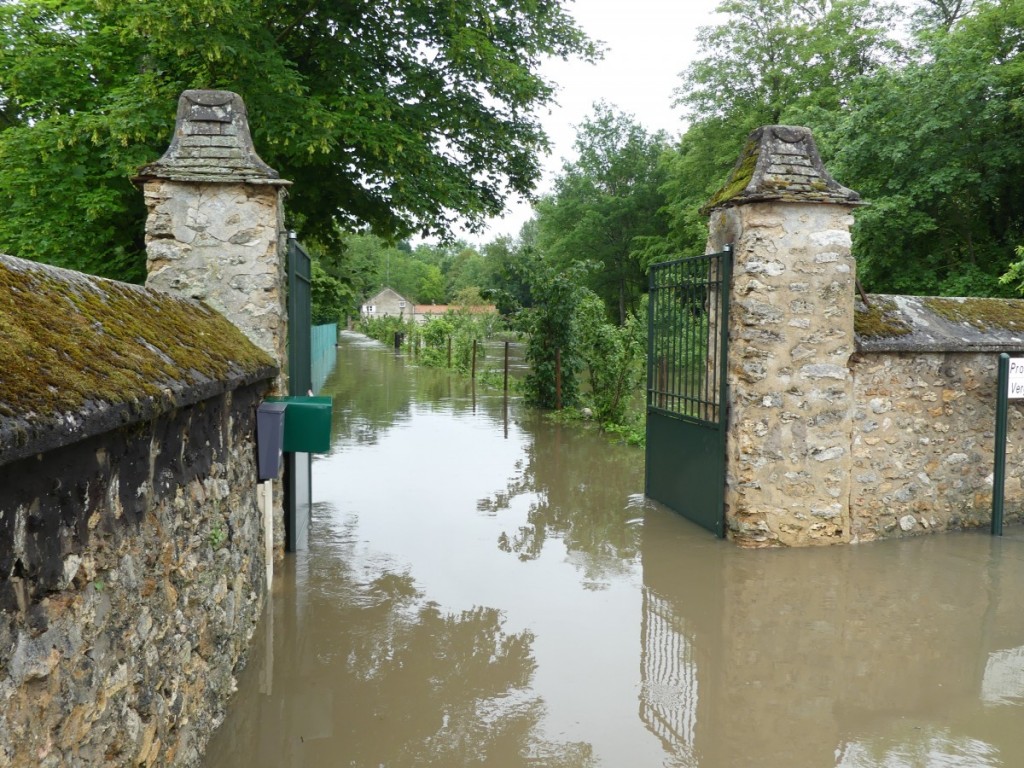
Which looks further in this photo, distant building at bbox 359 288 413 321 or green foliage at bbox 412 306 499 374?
distant building at bbox 359 288 413 321

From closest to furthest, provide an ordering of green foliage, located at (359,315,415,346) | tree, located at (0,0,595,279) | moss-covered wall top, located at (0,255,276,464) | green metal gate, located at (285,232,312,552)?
moss-covered wall top, located at (0,255,276,464), green metal gate, located at (285,232,312,552), tree, located at (0,0,595,279), green foliage, located at (359,315,415,346)

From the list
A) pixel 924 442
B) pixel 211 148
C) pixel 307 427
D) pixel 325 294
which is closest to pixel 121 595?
pixel 307 427

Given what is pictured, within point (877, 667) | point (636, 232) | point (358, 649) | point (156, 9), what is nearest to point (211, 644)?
point (358, 649)

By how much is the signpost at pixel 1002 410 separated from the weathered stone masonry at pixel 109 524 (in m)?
6.84

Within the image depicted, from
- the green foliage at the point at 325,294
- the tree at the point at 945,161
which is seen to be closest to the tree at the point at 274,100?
the tree at the point at 945,161

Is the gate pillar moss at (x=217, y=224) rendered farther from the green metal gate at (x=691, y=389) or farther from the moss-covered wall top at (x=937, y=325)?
the moss-covered wall top at (x=937, y=325)

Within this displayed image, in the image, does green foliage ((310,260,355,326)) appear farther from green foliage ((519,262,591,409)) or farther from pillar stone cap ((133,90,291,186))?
pillar stone cap ((133,90,291,186))

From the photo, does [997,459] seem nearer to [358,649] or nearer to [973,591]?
[973,591]

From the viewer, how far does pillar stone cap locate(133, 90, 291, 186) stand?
224 inches

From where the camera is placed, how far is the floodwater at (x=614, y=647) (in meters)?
4.09

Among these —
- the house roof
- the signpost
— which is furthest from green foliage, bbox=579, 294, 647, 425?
the house roof

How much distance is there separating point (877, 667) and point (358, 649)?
3181 mm

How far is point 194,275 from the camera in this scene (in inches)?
227

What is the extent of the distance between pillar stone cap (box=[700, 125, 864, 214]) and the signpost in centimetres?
214
